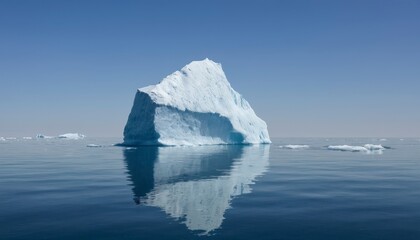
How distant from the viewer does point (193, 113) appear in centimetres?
5862

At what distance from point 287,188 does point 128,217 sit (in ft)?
28.1

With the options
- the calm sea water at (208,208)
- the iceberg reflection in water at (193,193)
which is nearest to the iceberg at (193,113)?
the iceberg reflection in water at (193,193)

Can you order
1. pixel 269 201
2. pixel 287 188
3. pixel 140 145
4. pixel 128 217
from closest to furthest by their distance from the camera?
1. pixel 128 217
2. pixel 269 201
3. pixel 287 188
4. pixel 140 145

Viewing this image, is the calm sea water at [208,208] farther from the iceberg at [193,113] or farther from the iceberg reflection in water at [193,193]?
the iceberg at [193,113]

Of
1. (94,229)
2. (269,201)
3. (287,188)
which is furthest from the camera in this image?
(287,188)

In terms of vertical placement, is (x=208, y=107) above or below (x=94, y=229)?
above

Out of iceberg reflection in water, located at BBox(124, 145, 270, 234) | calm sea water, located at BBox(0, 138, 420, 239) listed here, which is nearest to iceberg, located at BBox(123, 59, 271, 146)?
iceberg reflection in water, located at BBox(124, 145, 270, 234)

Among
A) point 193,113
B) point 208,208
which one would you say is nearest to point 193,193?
point 208,208

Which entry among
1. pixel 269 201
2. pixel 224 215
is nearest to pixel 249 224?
pixel 224 215

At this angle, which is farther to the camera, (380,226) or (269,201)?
(269,201)

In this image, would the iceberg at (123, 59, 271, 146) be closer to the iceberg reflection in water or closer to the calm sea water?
the iceberg reflection in water

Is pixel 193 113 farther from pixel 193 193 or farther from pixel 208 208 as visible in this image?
pixel 208 208

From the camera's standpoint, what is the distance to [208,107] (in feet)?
197

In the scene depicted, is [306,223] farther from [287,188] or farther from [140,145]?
[140,145]
